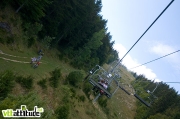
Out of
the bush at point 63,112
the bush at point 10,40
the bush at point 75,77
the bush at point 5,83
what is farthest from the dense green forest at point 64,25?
the bush at point 5,83

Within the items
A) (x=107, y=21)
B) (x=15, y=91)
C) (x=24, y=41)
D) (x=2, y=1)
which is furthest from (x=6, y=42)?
(x=107, y=21)

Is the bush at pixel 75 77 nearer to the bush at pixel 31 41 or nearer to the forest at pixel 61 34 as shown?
the forest at pixel 61 34

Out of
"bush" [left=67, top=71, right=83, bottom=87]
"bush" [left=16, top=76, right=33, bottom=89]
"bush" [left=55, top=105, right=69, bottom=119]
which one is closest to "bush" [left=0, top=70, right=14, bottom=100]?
"bush" [left=16, top=76, right=33, bottom=89]

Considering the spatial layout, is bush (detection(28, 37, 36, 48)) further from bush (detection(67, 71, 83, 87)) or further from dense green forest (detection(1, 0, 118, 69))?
bush (detection(67, 71, 83, 87))

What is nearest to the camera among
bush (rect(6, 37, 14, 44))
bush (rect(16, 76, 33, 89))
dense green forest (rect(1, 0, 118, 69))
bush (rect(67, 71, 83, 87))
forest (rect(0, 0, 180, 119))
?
bush (rect(16, 76, 33, 89))

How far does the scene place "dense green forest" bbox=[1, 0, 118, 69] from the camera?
29969mm

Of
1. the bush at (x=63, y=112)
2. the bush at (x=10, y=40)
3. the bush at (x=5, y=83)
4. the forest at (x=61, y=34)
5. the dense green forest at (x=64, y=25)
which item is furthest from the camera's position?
the dense green forest at (x=64, y=25)

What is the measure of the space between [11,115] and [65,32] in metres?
32.4

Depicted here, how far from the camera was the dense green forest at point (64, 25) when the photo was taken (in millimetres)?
29969

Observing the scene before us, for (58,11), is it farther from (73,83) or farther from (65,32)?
(73,83)

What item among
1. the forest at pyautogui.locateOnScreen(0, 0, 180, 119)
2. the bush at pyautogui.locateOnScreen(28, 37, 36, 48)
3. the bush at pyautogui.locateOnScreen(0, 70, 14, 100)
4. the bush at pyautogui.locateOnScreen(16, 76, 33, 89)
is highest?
the forest at pyautogui.locateOnScreen(0, 0, 180, 119)

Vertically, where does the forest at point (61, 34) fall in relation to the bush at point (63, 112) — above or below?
above

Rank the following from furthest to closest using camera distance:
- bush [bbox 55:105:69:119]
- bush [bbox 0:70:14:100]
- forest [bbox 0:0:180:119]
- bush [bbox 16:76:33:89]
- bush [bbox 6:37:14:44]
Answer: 1. forest [bbox 0:0:180:119]
2. bush [bbox 6:37:14:44]
3. bush [bbox 16:76:33:89]
4. bush [bbox 55:105:69:119]
5. bush [bbox 0:70:14:100]

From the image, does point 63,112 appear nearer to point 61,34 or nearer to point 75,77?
point 75,77
